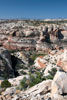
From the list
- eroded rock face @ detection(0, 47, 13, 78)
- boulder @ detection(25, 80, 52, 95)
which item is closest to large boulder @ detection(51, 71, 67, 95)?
boulder @ detection(25, 80, 52, 95)

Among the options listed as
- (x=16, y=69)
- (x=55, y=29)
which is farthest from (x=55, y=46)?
(x=16, y=69)

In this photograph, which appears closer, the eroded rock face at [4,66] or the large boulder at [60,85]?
the large boulder at [60,85]

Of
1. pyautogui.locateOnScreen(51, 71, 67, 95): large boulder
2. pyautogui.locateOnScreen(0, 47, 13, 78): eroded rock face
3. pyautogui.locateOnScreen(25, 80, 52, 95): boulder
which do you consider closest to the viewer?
pyautogui.locateOnScreen(51, 71, 67, 95): large boulder

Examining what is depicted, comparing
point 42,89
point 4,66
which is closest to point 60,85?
point 42,89

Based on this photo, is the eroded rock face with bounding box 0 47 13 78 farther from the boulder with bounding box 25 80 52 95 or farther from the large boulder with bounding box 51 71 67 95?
the large boulder with bounding box 51 71 67 95

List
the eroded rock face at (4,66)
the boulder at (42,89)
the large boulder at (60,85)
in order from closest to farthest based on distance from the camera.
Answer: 1. the large boulder at (60,85)
2. the boulder at (42,89)
3. the eroded rock face at (4,66)

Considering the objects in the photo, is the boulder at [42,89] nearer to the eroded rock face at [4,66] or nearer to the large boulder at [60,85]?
the large boulder at [60,85]

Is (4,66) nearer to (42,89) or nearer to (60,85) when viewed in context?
(42,89)

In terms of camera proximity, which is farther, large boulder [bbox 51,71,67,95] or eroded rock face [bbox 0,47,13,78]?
eroded rock face [bbox 0,47,13,78]

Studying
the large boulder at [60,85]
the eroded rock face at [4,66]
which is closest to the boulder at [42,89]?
the large boulder at [60,85]

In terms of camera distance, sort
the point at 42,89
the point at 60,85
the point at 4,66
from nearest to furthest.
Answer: the point at 60,85 < the point at 42,89 < the point at 4,66

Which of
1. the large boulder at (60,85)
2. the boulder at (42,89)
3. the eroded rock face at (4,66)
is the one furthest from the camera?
the eroded rock face at (4,66)

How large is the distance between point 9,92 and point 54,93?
4429 mm

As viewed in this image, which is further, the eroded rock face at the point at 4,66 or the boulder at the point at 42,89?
the eroded rock face at the point at 4,66
